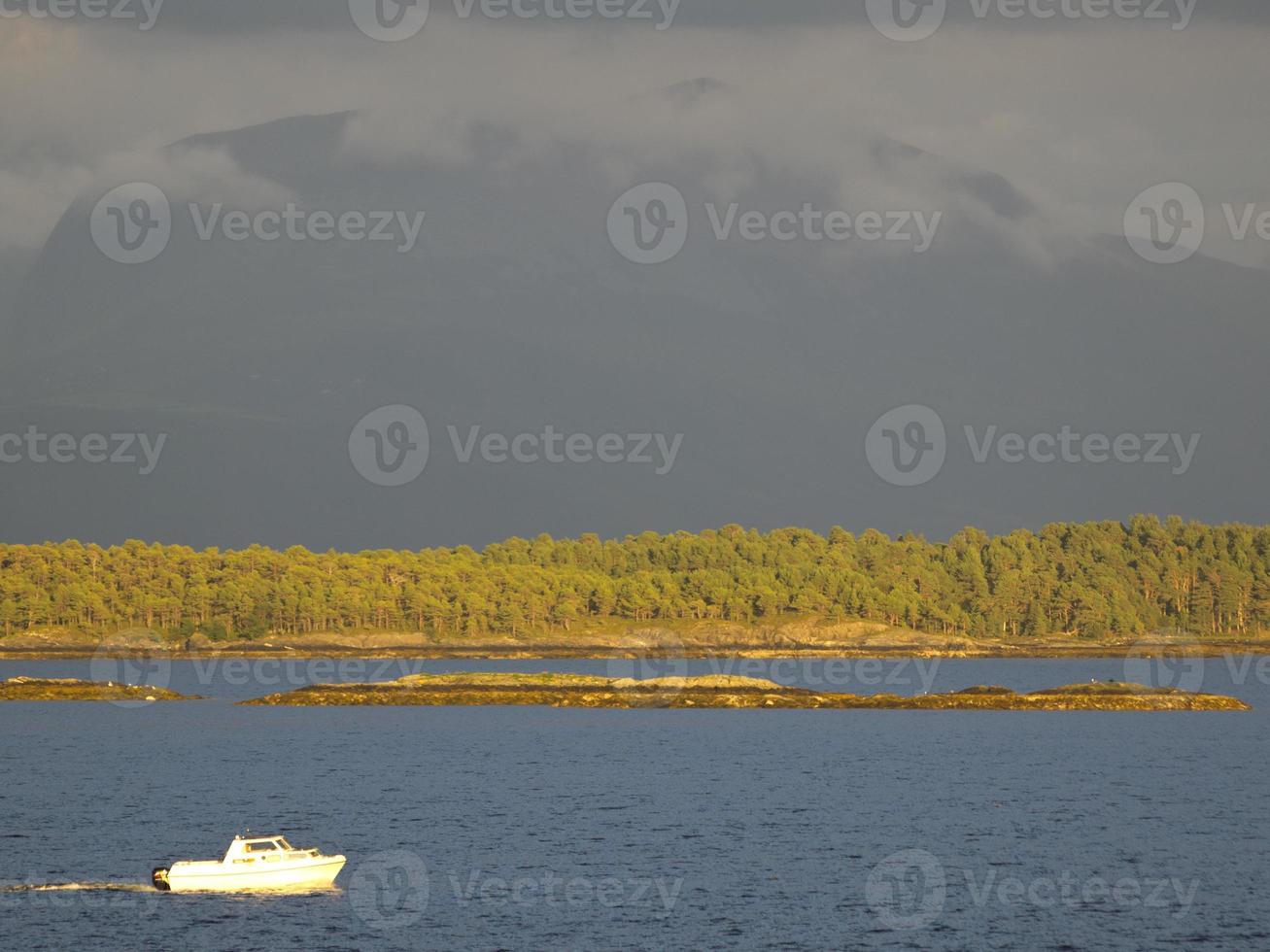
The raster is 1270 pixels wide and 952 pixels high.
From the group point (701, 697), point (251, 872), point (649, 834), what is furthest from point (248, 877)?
point (701, 697)

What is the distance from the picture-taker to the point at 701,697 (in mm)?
148875

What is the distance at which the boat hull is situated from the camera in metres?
62.1

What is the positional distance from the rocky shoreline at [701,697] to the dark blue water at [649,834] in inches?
244

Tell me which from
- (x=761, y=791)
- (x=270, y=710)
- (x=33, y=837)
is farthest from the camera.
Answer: (x=270, y=710)

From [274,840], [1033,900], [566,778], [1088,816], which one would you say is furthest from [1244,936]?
[566,778]

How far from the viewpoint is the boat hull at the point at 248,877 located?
62.1 metres

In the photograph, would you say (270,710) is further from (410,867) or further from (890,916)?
(890,916)

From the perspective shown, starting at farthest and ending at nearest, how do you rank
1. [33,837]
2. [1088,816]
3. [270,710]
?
[270,710], [1088,816], [33,837]

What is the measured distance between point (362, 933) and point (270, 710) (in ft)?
309

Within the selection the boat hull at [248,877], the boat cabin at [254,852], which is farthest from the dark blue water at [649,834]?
the boat cabin at [254,852]

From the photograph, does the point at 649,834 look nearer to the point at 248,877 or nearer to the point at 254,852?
the point at 254,852

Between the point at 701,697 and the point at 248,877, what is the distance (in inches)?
3487

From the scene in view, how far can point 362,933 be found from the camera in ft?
185

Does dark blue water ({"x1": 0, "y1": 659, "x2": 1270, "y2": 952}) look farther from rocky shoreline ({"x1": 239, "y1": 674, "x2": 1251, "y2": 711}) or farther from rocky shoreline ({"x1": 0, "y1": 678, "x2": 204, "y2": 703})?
rocky shoreline ({"x1": 0, "y1": 678, "x2": 204, "y2": 703})
